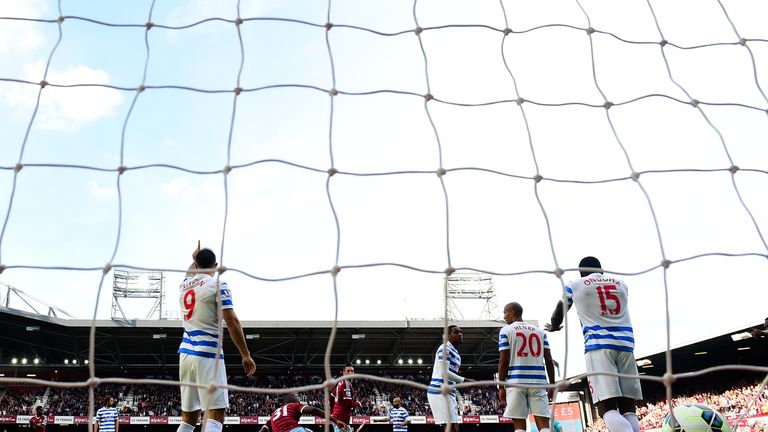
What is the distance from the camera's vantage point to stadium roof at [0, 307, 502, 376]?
25.8 meters

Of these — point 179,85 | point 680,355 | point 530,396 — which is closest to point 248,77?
point 179,85

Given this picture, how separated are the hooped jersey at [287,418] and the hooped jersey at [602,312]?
14.0 ft

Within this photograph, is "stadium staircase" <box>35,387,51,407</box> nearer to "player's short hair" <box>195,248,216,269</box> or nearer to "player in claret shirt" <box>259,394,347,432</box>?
"player in claret shirt" <box>259,394,347,432</box>

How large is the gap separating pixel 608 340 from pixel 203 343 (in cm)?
272

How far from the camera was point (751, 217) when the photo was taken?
3502 mm

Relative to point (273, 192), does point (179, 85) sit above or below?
above

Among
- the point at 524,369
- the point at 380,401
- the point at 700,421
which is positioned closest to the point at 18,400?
the point at 380,401

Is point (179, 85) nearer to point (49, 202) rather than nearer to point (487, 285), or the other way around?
point (49, 202)

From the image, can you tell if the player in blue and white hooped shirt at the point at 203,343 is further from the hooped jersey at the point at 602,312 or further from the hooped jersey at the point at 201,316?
the hooped jersey at the point at 602,312

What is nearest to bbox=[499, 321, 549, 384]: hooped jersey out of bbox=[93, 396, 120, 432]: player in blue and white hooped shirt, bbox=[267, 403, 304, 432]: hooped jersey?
bbox=[267, 403, 304, 432]: hooped jersey

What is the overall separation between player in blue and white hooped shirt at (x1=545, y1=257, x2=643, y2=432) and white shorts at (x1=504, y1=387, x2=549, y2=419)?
1.38 meters

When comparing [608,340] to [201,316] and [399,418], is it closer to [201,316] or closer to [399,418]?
[201,316]

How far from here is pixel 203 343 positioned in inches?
159

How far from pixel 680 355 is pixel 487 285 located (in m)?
16.9
